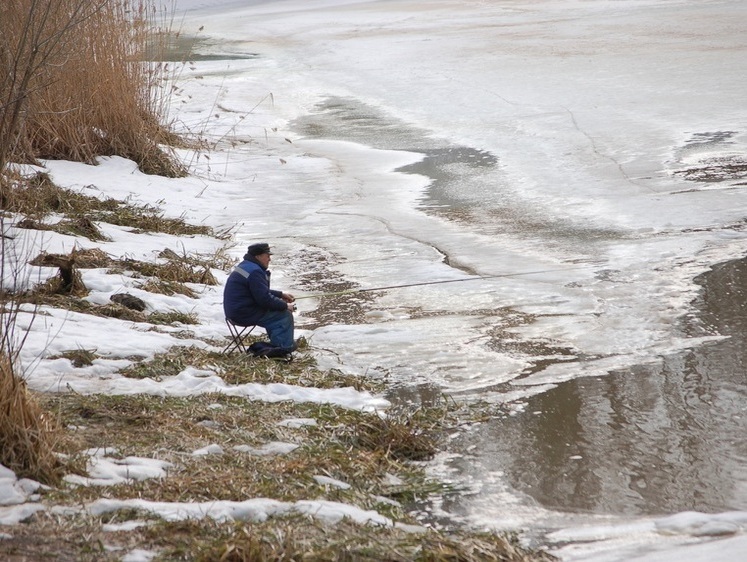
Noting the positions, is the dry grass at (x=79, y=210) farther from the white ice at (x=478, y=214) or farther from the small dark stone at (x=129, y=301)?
the small dark stone at (x=129, y=301)

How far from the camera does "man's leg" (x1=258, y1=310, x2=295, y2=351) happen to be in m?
6.52

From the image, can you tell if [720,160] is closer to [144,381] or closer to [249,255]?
[249,255]

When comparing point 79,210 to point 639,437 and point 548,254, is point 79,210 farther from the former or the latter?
point 639,437

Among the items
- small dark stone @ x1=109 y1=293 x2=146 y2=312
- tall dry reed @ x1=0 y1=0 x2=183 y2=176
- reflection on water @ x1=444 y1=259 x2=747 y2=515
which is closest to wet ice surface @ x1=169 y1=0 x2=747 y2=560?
reflection on water @ x1=444 y1=259 x2=747 y2=515

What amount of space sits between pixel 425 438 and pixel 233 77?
19.1 m

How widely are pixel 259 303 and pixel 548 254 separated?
3271mm

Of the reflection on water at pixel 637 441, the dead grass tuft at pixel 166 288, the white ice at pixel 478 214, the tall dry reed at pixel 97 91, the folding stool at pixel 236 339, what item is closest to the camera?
the reflection on water at pixel 637 441

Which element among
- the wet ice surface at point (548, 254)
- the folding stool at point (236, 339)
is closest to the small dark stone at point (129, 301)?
the folding stool at point (236, 339)

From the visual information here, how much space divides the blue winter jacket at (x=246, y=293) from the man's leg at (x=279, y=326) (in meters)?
0.05

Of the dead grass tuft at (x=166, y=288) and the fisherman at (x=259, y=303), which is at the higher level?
the fisherman at (x=259, y=303)

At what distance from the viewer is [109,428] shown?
4859mm

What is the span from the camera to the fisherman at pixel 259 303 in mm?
6504

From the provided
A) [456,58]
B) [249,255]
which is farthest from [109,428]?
[456,58]

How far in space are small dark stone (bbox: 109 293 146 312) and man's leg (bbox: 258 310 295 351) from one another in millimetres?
1245
